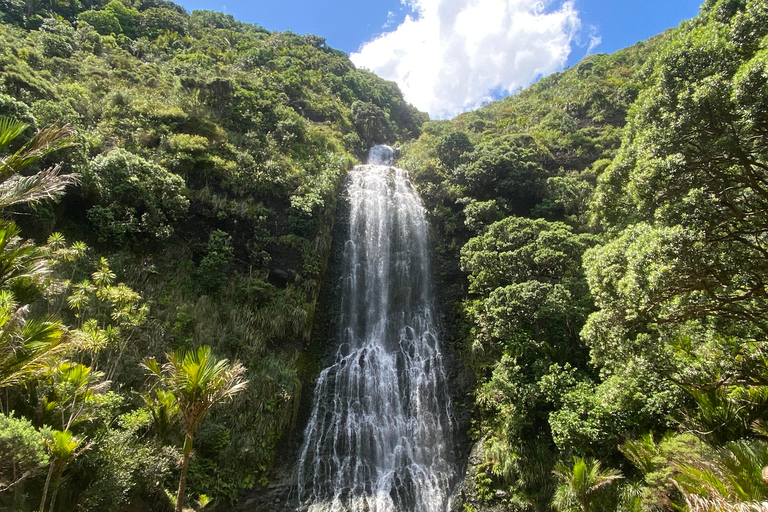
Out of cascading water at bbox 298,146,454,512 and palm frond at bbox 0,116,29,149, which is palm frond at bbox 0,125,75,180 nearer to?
palm frond at bbox 0,116,29,149

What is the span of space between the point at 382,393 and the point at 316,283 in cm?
592

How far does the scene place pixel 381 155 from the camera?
3447 cm

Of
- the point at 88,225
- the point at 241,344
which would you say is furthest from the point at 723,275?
the point at 88,225

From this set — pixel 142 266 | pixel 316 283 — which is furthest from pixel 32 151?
pixel 316 283

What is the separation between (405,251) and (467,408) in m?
8.94

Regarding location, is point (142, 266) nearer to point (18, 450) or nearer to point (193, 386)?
point (18, 450)

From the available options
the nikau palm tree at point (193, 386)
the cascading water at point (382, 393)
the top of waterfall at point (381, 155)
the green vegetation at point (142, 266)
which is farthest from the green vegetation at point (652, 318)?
the top of waterfall at point (381, 155)

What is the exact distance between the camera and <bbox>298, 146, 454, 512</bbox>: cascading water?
472 inches

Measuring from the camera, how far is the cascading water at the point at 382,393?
1198 cm

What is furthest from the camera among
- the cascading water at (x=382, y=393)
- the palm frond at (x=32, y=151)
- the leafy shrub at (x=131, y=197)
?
the leafy shrub at (x=131, y=197)

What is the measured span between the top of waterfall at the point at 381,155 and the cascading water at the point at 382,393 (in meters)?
12.2

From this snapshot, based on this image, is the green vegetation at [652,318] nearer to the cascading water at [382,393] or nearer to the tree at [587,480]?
the tree at [587,480]

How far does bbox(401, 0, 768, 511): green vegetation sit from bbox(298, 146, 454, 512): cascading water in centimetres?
171

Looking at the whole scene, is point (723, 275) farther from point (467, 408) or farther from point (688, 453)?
point (467, 408)
